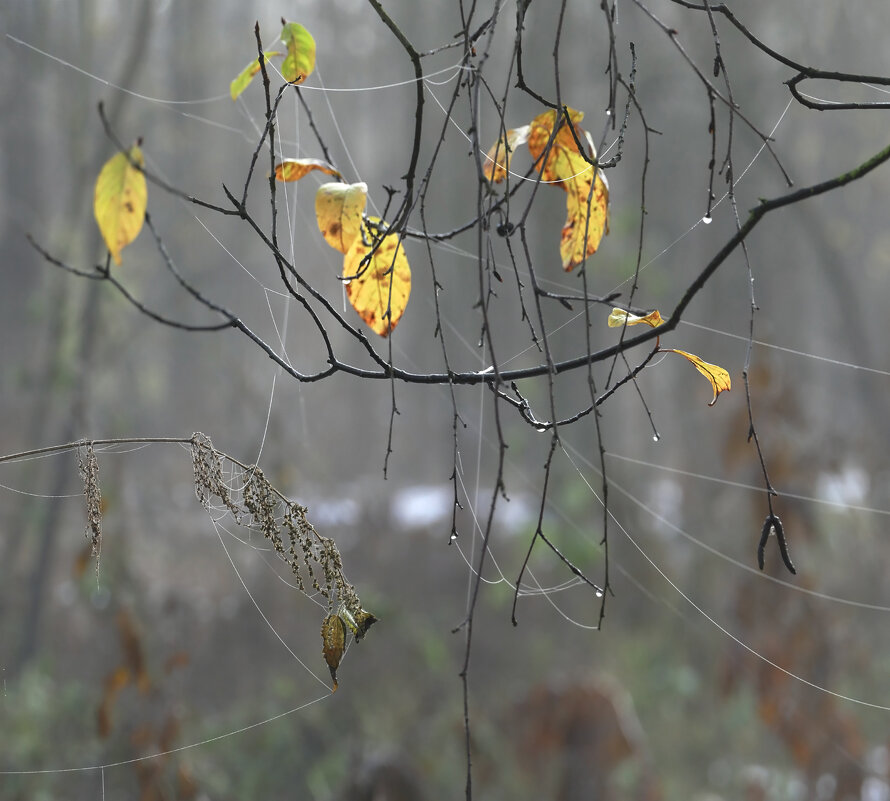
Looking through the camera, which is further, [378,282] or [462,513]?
[462,513]

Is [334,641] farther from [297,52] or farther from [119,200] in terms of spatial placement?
[297,52]

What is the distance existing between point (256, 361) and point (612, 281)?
14.1 feet

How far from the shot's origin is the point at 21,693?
295cm

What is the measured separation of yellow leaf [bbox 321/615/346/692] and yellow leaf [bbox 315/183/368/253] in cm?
30

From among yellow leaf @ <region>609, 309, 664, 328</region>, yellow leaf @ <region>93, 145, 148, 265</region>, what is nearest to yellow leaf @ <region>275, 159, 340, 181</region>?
yellow leaf @ <region>93, 145, 148, 265</region>

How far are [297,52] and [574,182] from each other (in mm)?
266

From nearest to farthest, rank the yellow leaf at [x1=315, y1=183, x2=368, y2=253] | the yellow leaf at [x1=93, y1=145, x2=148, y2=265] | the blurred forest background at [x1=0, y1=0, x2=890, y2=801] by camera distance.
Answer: the yellow leaf at [x1=93, y1=145, x2=148, y2=265], the yellow leaf at [x1=315, y1=183, x2=368, y2=253], the blurred forest background at [x1=0, y1=0, x2=890, y2=801]

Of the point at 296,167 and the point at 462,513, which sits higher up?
the point at 296,167

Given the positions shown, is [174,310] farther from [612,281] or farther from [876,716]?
[876,716]

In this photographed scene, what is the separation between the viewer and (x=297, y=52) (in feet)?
2.37

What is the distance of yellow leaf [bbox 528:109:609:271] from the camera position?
70 cm

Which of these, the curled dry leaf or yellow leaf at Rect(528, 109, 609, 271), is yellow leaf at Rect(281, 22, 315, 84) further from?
the curled dry leaf

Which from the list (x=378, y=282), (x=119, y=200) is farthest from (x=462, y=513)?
(x=119, y=200)

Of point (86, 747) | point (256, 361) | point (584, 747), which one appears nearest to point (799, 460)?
point (584, 747)
